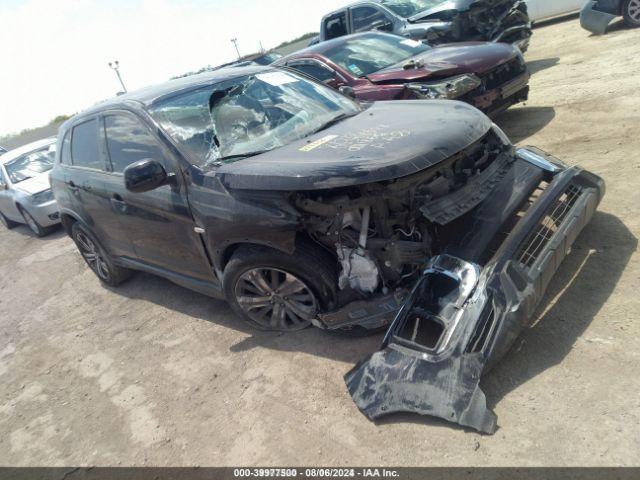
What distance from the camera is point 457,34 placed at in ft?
30.0

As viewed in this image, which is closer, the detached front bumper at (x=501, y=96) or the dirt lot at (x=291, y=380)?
the dirt lot at (x=291, y=380)

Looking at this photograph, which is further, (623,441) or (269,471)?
(269,471)

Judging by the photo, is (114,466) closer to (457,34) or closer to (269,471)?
(269,471)

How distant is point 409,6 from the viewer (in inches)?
394

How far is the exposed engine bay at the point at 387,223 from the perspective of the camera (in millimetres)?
2930

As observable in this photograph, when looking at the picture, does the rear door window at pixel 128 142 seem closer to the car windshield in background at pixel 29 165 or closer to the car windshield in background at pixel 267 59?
the car windshield in background at pixel 29 165

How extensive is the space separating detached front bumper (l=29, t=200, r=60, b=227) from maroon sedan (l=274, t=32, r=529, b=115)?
4707 millimetres

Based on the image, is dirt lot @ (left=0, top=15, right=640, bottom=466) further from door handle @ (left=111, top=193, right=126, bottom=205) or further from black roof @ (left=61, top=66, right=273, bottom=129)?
black roof @ (left=61, top=66, right=273, bottom=129)

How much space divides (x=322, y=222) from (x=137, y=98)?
216 cm

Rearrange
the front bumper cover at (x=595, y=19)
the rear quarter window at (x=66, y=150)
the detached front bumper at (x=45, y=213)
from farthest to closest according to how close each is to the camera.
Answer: the front bumper cover at (x=595, y=19) → the detached front bumper at (x=45, y=213) → the rear quarter window at (x=66, y=150)

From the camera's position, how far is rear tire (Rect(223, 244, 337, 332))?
3145mm

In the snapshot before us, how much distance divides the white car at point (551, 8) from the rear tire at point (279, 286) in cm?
1366

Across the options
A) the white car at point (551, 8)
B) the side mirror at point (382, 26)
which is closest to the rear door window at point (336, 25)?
the side mirror at point (382, 26)

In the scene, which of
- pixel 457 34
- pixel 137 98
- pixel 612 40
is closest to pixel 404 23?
pixel 457 34
